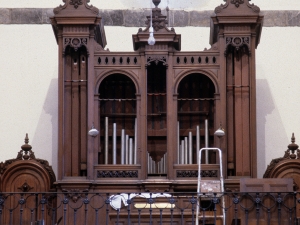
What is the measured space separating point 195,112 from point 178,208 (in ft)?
8.68

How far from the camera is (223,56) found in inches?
592

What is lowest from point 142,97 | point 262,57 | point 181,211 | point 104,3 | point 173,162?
point 181,211

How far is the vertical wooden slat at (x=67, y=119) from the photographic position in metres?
14.9

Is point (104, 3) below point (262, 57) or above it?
above

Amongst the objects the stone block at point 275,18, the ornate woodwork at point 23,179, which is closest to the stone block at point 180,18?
the stone block at point 275,18

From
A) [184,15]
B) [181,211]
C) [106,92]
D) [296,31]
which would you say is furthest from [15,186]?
[296,31]

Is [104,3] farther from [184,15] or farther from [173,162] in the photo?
[173,162]

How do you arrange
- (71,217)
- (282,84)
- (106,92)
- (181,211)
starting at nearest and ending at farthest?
(181,211), (71,217), (106,92), (282,84)

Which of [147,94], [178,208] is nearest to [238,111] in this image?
[147,94]

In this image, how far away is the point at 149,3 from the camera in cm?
1742

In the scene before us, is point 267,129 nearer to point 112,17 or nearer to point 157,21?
point 157,21

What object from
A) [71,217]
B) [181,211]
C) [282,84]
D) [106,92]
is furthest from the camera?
[282,84]

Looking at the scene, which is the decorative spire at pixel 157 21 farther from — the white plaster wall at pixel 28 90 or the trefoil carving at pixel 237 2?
the white plaster wall at pixel 28 90

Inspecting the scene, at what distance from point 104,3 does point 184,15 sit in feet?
4.64
